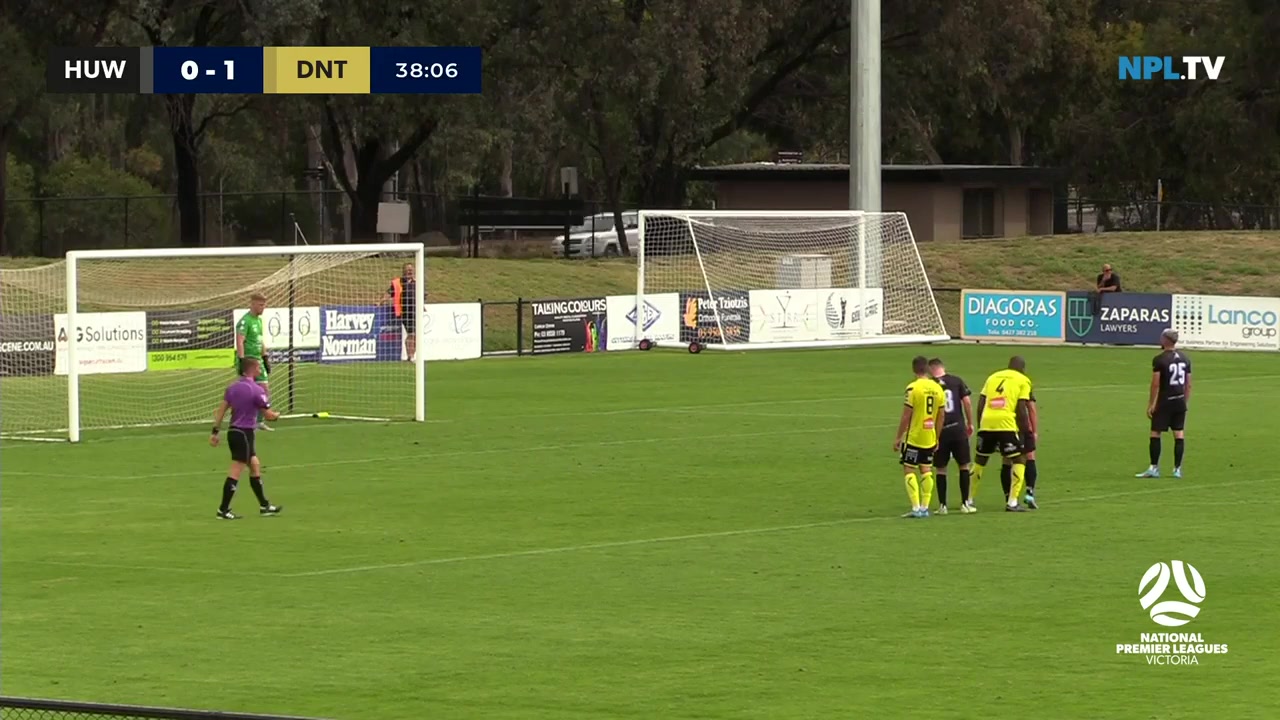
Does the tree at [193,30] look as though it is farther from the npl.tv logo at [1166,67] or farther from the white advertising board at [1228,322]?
the npl.tv logo at [1166,67]

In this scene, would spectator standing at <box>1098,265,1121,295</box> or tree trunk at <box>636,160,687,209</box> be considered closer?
spectator standing at <box>1098,265,1121,295</box>

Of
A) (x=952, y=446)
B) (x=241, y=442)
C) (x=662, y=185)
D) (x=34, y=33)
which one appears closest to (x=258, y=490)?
(x=241, y=442)

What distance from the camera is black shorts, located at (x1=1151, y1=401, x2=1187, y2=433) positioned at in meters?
26.4

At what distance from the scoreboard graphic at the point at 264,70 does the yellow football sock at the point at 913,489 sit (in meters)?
39.5

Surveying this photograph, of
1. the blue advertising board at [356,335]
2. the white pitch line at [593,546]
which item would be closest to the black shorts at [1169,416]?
the white pitch line at [593,546]

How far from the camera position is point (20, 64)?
2448 inches

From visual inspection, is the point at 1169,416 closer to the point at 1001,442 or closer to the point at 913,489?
the point at 1001,442

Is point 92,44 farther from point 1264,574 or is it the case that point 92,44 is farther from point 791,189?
point 1264,574

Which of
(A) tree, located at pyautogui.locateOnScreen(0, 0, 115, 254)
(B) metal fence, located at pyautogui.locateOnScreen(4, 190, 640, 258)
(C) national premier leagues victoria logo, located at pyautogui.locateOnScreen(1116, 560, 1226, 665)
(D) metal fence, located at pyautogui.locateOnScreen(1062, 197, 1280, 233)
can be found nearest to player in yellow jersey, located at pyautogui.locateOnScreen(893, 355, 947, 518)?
(C) national premier leagues victoria logo, located at pyautogui.locateOnScreen(1116, 560, 1226, 665)

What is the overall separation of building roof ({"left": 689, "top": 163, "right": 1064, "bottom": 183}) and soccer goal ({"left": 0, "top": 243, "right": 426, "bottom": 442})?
103ft

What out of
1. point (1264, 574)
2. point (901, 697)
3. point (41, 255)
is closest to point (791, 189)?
point (41, 255)

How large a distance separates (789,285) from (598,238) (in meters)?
30.3

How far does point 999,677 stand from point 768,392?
25.5m

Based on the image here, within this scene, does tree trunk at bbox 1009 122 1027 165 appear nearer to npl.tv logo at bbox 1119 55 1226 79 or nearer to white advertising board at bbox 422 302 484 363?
npl.tv logo at bbox 1119 55 1226 79
